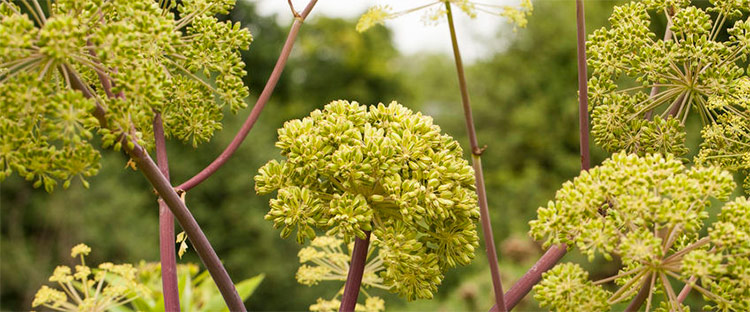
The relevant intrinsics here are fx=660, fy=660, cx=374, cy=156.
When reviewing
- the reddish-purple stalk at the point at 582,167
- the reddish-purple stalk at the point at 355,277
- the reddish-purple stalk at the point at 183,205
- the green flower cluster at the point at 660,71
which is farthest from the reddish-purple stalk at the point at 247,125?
the green flower cluster at the point at 660,71

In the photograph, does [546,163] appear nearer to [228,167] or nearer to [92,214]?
[228,167]

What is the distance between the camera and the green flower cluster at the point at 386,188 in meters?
1.21

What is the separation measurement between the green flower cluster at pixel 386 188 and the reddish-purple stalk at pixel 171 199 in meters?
0.15

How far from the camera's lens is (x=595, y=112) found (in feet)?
4.69

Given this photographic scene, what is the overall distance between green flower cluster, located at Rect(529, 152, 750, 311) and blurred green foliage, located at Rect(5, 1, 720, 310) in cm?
624

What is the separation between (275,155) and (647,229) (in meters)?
9.69

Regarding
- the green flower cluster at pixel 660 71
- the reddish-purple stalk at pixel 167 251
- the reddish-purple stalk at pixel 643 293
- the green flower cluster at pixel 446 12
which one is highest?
the green flower cluster at pixel 446 12

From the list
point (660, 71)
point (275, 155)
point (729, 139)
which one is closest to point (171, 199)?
point (660, 71)

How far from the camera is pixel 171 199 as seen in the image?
1.07 meters

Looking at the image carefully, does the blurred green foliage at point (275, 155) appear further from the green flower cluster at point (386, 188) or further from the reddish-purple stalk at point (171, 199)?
the reddish-purple stalk at point (171, 199)

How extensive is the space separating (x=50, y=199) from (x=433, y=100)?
10417 millimetres

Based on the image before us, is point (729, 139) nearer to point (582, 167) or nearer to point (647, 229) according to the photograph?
point (582, 167)

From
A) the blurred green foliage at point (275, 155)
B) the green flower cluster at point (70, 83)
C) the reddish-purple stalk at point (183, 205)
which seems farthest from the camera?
the blurred green foliage at point (275, 155)

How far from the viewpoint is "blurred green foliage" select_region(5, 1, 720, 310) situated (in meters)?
9.96
